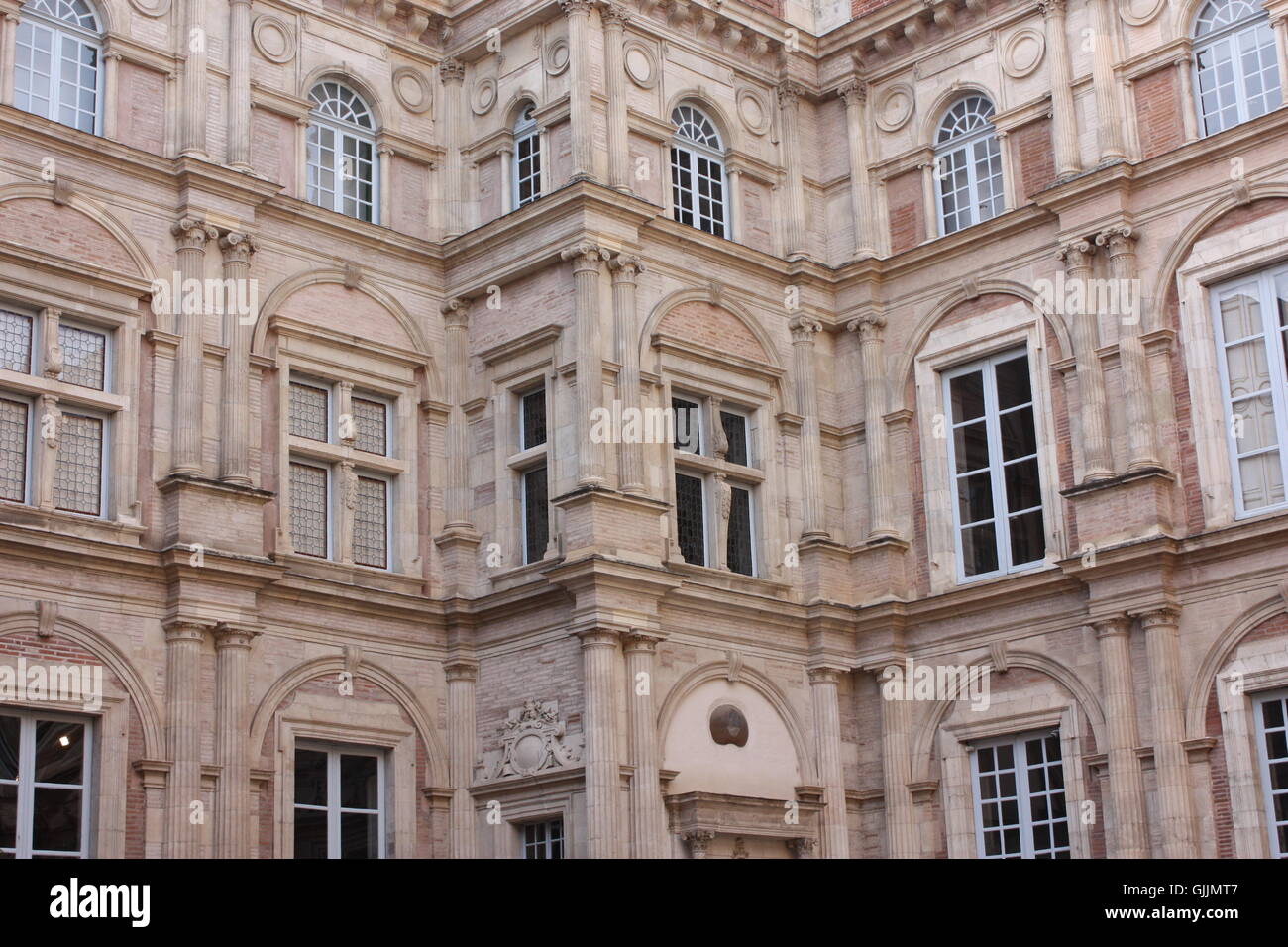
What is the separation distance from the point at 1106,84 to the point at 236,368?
11090 millimetres

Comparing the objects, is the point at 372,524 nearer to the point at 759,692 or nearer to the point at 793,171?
the point at 759,692

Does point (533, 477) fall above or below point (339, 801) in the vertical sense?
above

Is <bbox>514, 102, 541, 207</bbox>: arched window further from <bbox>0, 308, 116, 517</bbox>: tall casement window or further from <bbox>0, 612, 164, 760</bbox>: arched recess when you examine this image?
<bbox>0, 612, 164, 760</bbox>: arched recess

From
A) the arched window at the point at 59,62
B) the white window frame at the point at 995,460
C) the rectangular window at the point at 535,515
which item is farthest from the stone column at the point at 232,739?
the white window frame at the point at 995,460

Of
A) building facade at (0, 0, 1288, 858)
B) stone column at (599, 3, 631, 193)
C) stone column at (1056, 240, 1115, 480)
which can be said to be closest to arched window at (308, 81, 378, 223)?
building facade at (0, 0, 1288, 858)

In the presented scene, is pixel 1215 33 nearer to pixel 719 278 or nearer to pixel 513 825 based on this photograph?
pixel 719 278

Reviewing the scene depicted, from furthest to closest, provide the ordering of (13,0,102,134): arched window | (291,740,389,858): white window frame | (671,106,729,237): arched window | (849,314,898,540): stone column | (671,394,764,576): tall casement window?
(671,106,729,237): arched window < (849,314,898,540): stone column < (671,394,764,576): tall casement window < (291,740,389,858): white window frame < (13,0,102,134): arched window

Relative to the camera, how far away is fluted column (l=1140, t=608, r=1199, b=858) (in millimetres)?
20859

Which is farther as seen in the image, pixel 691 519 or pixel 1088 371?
pixel 691 519

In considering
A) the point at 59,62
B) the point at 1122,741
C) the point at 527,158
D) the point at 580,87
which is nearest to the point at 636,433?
the point at 527,158

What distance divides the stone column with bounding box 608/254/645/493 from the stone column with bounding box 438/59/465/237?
8.81 ft

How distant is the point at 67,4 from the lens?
72.5 feet

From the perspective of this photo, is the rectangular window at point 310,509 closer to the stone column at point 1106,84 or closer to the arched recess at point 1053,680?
the arched recess at point 1053,680

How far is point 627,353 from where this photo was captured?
23047 mm
